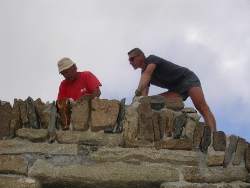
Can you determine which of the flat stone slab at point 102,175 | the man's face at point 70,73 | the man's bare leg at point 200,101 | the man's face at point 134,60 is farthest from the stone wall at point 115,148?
the man's face at point 134,60

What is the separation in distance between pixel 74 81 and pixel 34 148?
164 cm

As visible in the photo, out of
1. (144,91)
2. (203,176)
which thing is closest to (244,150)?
(203,176)

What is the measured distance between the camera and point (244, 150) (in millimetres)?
4234

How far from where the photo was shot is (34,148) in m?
3.92

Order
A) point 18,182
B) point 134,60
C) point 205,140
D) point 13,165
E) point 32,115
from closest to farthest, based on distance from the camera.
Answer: point 18,182 < point 13,165 < point 32,115 < point 205,140 < point 134,60

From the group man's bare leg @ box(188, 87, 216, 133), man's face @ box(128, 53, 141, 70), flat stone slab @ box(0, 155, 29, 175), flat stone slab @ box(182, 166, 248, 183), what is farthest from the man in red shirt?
flat stone slab @ box(182, 166, 248, 183)

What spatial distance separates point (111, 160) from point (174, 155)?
0.55m

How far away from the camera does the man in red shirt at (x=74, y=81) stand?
530cm

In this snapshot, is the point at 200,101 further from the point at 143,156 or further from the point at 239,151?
the point at 143,156

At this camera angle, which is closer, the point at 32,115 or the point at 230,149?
the point at 32,115

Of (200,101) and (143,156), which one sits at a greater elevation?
(200,101)

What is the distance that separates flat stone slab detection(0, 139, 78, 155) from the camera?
12.8 ft

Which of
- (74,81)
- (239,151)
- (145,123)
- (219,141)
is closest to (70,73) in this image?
(74,81)

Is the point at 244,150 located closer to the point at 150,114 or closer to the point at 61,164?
the point at 150,114
